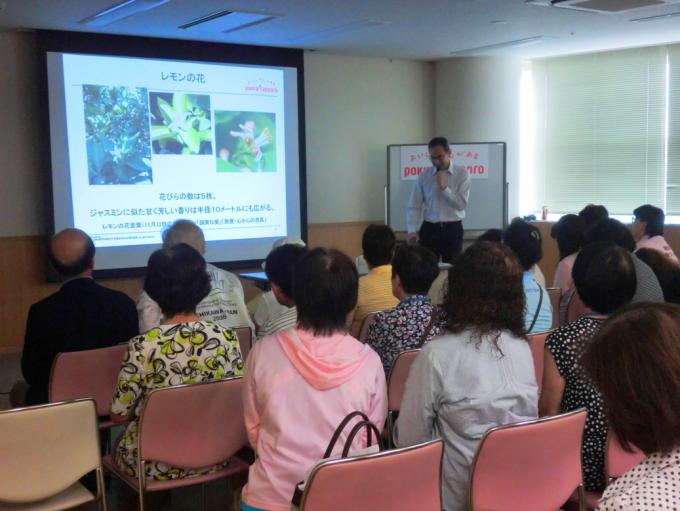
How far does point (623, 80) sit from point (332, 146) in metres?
3.46

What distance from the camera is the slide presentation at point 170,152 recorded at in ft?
22.3

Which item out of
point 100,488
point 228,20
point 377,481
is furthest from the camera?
point 228,20

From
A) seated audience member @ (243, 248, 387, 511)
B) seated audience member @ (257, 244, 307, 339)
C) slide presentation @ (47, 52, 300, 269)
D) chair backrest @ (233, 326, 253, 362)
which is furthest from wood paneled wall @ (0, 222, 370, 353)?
seated audience member @ (243, 248, 387, 511)

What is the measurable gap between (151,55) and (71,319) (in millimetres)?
4599

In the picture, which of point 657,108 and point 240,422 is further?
point 657,108

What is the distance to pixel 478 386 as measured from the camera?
2174 mm

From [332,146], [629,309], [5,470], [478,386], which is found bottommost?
[5,470]

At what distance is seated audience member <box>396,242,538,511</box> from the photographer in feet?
7.15

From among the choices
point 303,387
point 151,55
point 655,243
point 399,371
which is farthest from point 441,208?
point 303,387

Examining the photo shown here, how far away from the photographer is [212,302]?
3.76 meters

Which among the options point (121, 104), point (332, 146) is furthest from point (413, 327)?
point (332, 146)

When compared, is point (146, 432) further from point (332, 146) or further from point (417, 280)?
point (332, 146)

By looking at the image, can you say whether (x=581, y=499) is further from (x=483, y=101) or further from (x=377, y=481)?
(x=483, y=101)

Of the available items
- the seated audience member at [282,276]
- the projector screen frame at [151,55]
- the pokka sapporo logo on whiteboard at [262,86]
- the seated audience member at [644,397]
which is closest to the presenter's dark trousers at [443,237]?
the projector screen frame at [151,55]
